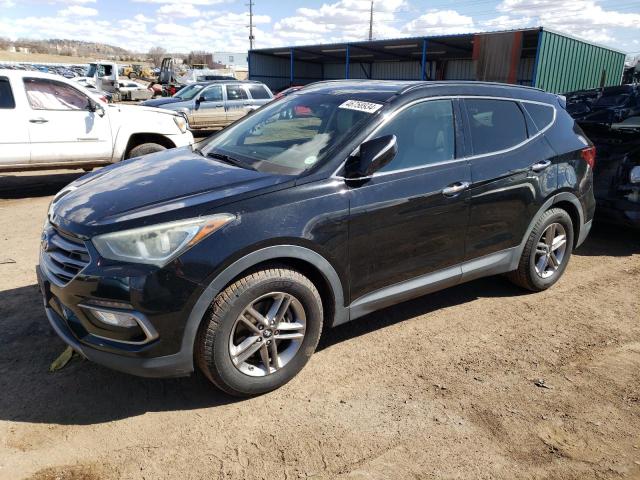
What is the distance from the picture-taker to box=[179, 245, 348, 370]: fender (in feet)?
8.69

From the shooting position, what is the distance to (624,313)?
166 inches

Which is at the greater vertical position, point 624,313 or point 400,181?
point 400,181

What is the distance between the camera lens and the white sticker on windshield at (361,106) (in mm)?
3401

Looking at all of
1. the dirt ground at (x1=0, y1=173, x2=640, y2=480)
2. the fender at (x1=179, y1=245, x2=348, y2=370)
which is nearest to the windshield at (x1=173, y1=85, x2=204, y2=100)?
the dirt ground at (x1=0, y1=173, x2=640, y2=480)

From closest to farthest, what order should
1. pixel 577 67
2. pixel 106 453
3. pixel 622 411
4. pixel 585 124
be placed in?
pixel 106 453 < pixel 622 411 < pixel 585 124 < pixel 577 67

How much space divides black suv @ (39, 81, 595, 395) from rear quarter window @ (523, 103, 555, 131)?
2cm

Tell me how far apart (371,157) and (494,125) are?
1.45 meters

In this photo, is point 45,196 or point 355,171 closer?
point 355,171

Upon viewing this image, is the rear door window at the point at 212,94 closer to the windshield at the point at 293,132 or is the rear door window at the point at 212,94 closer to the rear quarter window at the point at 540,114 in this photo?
the windshield at the point at 293,132

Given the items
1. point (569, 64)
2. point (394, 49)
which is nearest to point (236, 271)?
point (569, 64)

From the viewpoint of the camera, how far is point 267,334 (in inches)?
115

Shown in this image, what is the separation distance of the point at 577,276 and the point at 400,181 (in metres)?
2.72

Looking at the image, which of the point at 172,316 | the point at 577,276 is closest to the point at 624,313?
the point at 577,276

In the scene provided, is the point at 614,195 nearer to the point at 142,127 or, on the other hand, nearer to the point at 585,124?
the point at 585,124
